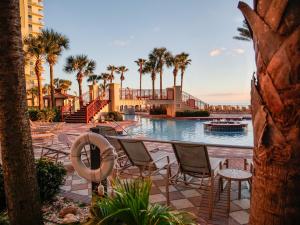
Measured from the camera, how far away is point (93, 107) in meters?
20.3

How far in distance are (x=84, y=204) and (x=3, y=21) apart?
270 cm

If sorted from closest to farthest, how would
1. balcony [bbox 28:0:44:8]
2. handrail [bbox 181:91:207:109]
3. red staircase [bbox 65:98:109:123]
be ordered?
red staircase [bbox 65:98:109:123] → handrail [bbox 181:91:207:109] → balcony [bbox 28:0:44:8]

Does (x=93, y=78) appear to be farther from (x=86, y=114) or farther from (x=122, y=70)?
(x=86, y=114)

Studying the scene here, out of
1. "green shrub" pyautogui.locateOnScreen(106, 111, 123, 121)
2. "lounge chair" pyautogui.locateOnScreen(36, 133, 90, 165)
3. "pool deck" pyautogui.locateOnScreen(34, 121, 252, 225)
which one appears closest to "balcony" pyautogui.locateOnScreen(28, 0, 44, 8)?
"green shrub" pyautogui.locateOnScreen(106, 111, 123, 121)

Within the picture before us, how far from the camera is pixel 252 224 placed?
58.6 inches

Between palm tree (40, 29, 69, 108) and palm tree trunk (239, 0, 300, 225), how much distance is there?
69.3ft

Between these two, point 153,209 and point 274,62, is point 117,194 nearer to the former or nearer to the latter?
point 153,209

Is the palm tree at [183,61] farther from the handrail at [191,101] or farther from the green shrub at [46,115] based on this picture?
the green shrub at [46,115]

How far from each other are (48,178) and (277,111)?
3283mm

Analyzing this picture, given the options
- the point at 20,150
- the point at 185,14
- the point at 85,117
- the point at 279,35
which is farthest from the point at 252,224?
the point at 85,117

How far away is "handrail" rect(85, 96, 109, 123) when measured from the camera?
19.5 m

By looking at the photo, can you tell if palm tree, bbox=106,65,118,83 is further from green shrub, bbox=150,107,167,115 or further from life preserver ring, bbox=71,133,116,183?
life preserver ring, bbox=71,133,116,183

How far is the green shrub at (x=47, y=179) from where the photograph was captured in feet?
11.4

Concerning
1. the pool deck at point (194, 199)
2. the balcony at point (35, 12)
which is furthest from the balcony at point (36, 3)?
the pool deck at point (194, 199)
